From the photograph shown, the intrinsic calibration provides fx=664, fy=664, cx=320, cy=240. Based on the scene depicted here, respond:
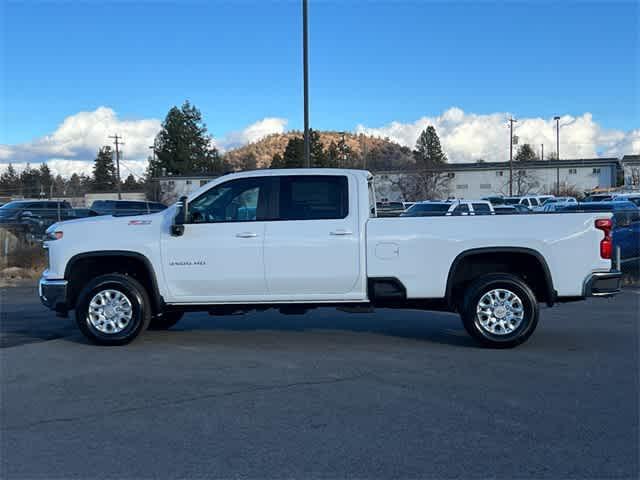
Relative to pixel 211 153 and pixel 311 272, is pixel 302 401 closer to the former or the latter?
pixel 311 272

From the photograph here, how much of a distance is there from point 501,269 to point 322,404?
3.35m

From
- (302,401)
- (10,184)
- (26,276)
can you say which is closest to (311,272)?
(302,401)

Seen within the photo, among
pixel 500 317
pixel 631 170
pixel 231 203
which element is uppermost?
pixel 631 170

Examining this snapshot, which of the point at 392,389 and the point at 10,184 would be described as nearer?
the point at 392,389

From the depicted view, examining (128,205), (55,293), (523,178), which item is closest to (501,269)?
(55,293)

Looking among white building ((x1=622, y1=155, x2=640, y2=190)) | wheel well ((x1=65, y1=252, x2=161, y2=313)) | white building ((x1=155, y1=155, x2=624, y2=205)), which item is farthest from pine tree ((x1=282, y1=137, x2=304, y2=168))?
wheel well ((x1=65, y1=252, x2=161, y2=313))

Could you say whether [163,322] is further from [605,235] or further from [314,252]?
[605,235]

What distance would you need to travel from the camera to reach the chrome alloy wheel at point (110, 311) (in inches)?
315

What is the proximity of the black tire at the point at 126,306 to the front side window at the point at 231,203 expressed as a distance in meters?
1.09

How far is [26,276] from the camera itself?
671 inches

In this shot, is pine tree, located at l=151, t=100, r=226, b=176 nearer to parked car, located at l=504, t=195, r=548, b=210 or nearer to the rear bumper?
parked car, located at l=504, t=195, r=548, b=210

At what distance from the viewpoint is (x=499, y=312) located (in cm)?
771

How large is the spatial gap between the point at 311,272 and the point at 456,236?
5.69 feet

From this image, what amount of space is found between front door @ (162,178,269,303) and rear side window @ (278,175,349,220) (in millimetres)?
260
